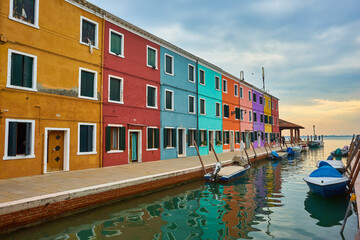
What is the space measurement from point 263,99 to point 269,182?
27328mm

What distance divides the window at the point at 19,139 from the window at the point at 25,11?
4268 mm

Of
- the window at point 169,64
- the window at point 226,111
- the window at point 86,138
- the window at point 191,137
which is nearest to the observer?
the window at point 86,138

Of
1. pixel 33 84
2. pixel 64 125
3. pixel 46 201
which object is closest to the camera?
pixel 46 201

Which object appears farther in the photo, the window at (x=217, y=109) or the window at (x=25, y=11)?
the window at (x=217, y=109)

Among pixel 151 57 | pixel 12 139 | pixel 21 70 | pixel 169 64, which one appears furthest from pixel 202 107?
pixel 12 139

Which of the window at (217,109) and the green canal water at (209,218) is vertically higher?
the window at (217,109)

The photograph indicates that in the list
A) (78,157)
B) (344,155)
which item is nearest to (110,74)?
(78,157)

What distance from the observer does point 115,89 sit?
1448 cm

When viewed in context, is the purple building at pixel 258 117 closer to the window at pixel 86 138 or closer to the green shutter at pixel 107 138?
the green shutter at pixel 107 138

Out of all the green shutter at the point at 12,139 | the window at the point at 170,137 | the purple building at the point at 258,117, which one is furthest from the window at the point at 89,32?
the purple building at the point at 258,117

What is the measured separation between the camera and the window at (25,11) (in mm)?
10120

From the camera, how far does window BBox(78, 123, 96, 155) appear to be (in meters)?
12.4

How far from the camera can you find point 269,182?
14148 mm

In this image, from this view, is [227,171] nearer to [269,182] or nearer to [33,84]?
[269,182]
